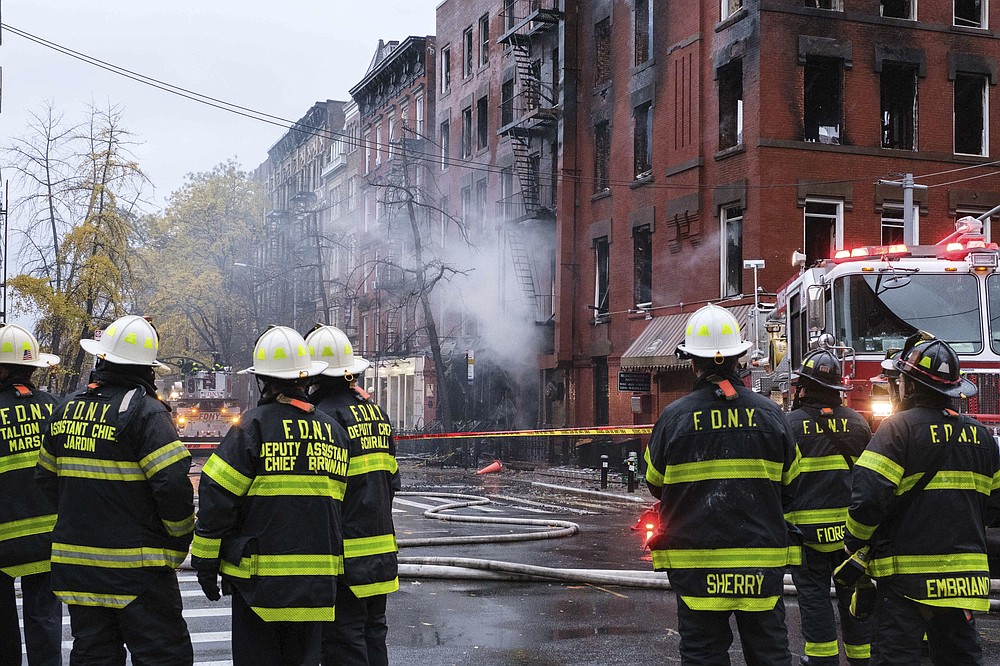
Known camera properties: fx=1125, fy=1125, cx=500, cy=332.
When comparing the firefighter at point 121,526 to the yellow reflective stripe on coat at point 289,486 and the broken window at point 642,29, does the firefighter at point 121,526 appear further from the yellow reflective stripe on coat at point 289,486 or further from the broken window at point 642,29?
the broken window at point 642,29

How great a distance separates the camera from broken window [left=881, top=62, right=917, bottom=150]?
24.4 m

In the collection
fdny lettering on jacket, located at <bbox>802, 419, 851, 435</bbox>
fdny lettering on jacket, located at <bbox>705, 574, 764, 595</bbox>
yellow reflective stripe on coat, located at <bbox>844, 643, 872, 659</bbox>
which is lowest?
yellow reflective stripe on coat, located at <bbox>844, 643, 872, 659</bbox>

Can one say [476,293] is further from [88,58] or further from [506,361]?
[88,58]

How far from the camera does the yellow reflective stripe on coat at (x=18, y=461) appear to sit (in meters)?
6.04

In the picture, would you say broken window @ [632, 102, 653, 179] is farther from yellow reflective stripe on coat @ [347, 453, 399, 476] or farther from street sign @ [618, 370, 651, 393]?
yellow reflective stripe on coat @ [347, 453, 399, 476]

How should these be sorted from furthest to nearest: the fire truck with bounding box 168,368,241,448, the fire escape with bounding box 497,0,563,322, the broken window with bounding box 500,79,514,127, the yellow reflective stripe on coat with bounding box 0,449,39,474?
the broken window with bounding box 500,79,514,127 < the fire truck with bounding box 168,368,241,448 < the fire escape with bounding box 497,0,563,322 < the yellow reflective stripe on coat with bounding box 0,449,39,474

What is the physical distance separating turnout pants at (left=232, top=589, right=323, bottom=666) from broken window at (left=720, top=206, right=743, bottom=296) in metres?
19.8

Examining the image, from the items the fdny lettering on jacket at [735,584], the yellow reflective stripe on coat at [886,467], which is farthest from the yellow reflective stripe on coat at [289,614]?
the yellow reflective stripe on coat at [886,467]

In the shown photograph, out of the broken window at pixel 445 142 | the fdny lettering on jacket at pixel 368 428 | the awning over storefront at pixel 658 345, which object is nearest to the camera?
the fdny lettering on jacket at pixel 368 428

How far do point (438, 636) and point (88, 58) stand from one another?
1555cm

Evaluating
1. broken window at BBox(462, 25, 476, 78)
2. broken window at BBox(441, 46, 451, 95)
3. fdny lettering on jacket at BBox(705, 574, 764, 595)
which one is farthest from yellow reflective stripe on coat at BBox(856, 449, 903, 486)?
broken window at BBox(441, 46, 451, 95)

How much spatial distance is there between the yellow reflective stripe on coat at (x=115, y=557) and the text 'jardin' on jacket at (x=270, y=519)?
1.23 ft

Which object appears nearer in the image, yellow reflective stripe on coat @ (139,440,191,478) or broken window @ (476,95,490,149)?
yellow reflective stripe on coat @ (139,440,191,478)

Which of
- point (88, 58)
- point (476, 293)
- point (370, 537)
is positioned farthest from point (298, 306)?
point (370, 537)
